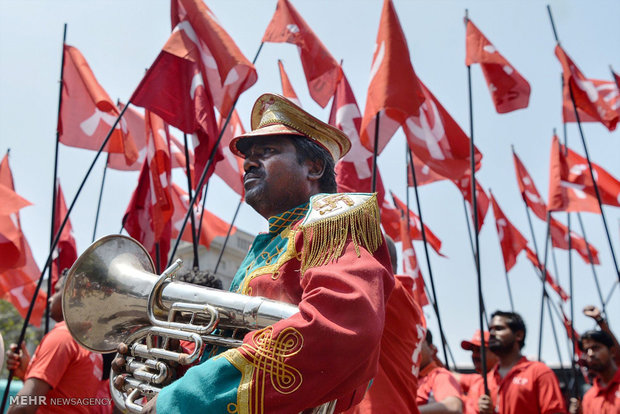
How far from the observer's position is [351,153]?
6.93m

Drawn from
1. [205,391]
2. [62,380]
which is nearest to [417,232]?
[62,380]

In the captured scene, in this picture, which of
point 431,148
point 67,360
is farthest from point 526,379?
point 67,360

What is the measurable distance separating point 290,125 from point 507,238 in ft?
27.4

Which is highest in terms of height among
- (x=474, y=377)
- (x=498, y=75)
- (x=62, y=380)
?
(x=498, y=75)

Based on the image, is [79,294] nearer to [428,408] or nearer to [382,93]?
[428,408]

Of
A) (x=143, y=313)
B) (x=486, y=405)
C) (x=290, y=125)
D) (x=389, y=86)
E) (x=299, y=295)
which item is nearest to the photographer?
(x=299, y=295)

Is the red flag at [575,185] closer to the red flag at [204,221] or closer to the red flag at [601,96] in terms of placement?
the red flag at [601,96]

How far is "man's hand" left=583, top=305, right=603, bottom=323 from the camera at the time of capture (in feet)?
20.3

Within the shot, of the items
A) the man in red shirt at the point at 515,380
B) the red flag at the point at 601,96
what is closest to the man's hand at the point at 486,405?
the man in red shirt at the point at 515,380

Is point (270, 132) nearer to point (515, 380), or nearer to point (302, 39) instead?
point (515, 380)

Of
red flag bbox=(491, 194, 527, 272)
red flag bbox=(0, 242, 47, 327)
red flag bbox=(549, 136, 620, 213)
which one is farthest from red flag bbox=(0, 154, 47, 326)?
red flag bbox=(549, 136, 620, 213)

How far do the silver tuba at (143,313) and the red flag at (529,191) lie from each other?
8.64 meters

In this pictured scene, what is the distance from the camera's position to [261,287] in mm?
2238

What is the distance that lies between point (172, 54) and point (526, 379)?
470cm
